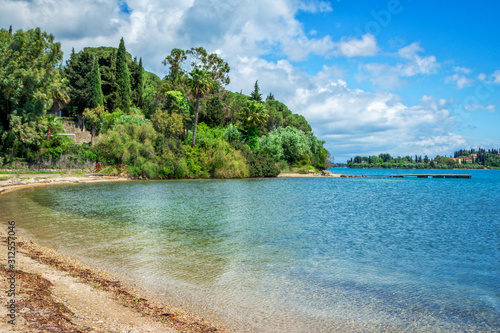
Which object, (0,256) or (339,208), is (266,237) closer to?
(0,256)

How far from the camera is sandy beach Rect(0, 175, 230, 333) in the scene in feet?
16.6

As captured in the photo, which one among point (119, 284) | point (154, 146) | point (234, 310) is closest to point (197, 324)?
point (234, 310)

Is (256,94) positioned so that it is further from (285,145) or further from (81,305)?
(81,305)

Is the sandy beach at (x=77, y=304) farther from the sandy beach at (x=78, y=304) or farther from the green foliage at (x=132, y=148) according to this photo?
the green foliage at (x=132, y=148)

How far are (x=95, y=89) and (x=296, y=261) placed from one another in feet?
176

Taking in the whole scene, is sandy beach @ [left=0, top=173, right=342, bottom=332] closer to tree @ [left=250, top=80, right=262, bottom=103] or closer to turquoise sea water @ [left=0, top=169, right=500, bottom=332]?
turquoise sea water @ [left=0, top=169, right=500, bottom=332]

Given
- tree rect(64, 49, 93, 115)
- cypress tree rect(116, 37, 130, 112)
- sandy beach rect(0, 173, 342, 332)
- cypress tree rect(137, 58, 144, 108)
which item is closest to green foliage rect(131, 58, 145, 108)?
cypress tree rect(137, 58, 144, 108)

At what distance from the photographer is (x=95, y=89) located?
54750mm

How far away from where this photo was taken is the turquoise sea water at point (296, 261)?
22.4 ft

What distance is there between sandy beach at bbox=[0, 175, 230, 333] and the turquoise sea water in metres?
0.60

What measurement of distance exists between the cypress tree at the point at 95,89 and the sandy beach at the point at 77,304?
167 ft

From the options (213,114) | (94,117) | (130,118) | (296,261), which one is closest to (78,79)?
(94,117)

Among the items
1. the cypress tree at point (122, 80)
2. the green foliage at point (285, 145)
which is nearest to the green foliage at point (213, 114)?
the green foliage at point (285, 145)

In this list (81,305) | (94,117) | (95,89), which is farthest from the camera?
(95,89)
